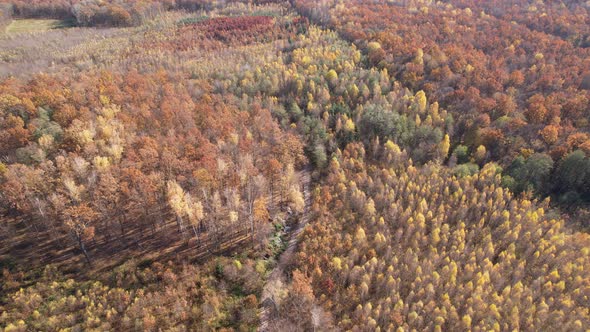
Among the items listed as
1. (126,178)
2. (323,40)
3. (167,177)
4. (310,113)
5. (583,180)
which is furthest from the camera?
(323,40)

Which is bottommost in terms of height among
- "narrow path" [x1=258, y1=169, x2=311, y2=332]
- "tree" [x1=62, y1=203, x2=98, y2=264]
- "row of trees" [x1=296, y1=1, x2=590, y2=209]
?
"narrow path" [x1=258, y1=169, x2=311, y2=332]

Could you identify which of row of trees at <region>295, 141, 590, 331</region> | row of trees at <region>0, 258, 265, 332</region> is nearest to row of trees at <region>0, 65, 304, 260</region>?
row of trees at <region>0, 258, 265, 332</region>

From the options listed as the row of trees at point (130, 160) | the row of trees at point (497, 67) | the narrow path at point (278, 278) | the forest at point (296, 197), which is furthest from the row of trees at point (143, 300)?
the row of trees at point (497, 67)

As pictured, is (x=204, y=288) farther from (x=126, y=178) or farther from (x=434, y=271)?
(x=434, y=271)

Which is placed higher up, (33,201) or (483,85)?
(483,85)

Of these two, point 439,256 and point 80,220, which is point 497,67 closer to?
point 439,256

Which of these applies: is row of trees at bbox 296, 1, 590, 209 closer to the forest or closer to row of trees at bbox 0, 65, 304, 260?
the forest

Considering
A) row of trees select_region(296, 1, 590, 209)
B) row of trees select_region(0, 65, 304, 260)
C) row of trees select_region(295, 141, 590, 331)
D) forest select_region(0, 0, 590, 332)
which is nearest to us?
row of trees select_region(295, 141, 590, 331)

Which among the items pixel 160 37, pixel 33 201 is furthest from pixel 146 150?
pixel 160 37
